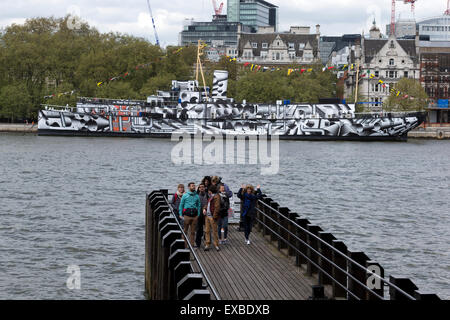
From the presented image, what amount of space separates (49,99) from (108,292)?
10034cm

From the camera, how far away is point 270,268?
16.9 m

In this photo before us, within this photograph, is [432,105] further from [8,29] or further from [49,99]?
[8,29]

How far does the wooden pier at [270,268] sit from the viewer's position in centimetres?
1331

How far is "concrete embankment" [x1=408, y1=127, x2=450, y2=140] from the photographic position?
111500 mm

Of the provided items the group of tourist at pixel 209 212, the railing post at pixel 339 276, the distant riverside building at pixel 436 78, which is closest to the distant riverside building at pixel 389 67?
the distant riverside building at pixel 436 78

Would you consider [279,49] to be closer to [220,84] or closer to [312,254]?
[220,84]

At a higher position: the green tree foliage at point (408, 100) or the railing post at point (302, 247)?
the green tree foliage at point (408, 100)

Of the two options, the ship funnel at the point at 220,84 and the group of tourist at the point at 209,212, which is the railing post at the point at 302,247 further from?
the ship funnel at the point at 220,84

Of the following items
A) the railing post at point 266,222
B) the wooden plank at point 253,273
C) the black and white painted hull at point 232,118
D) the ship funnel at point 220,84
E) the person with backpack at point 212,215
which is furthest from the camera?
the ship funnel at point 220,84

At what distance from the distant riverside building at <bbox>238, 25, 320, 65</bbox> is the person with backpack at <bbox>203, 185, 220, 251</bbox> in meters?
141

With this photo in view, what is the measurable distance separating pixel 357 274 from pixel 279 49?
486 feet

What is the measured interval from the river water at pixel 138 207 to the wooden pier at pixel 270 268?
370cm
